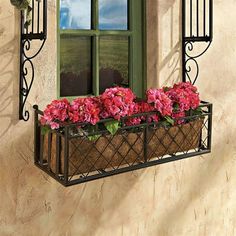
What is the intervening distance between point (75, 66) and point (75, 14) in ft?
0.67

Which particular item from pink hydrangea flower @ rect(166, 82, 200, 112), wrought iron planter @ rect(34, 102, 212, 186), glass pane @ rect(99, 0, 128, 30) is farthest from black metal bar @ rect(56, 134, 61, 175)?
glass pane @ rect(99, 0, 128, 30)

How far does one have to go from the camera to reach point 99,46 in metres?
1.67

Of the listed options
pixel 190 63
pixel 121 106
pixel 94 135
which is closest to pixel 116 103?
pixel 121 106

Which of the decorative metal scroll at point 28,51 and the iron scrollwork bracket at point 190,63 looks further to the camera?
the iron scrollwork bracket at point 190,63

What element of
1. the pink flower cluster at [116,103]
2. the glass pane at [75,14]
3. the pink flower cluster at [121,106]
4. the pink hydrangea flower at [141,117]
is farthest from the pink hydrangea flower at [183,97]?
the glass pane at [75,14]

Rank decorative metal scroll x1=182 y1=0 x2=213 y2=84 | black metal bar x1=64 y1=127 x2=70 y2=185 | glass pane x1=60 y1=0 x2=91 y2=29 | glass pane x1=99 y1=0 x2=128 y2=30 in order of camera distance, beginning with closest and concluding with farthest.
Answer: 1. black metal bar x1=64 y1=127 x2=70 y2=185
2. glass pane x1=60 y1=0 x2=91 y2=29
3. glass pane x1=99 y1=0 x2=128 y2=30
4. decorative metal scroll x1=182 y1=0 x2=213 y2=84

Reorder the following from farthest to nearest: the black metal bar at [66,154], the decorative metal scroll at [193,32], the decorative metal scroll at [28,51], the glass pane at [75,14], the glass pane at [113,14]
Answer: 1. the decorative metal scroll at [193,32]
2. the glass pane at [113,14]
3. the glass pane at [75,14]
4. the decorative metal scroll at [28,51]
5. the black metal bar at [66,154]

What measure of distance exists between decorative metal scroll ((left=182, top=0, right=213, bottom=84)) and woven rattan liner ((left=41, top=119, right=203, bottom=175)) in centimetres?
35

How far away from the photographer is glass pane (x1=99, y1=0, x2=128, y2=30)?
1.68 meters

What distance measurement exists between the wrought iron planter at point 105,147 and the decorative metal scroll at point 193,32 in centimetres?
35

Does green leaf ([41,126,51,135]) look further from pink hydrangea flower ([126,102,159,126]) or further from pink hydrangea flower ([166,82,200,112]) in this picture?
pink hydrangea flower ([166,82,200,112])

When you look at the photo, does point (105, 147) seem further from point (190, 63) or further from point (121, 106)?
point (190, 63)

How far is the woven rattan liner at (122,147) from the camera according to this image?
1.29 m

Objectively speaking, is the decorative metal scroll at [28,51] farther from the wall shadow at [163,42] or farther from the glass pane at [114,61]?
the wall shadow at [163,42]
